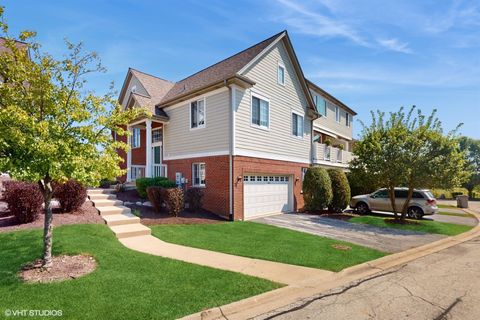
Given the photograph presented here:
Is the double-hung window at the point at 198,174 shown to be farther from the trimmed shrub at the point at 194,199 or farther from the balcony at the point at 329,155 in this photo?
the balcony at the point at 329,155

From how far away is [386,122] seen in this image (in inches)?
593

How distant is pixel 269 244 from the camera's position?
29.0 ft

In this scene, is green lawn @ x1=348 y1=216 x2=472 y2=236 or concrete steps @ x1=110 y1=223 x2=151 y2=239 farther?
green lawn @ x1=348 y1=216 x2=472 y2=236

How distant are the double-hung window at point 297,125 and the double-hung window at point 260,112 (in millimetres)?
3220

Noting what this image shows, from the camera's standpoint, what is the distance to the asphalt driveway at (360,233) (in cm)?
993

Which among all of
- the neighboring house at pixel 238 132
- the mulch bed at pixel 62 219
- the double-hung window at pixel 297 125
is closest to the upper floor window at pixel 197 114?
the neighboring house at pixel 238 132

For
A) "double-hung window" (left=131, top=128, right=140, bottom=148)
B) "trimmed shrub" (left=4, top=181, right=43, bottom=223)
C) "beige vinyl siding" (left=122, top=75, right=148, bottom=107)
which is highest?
"beige vinyl siding" (left=122, top=75, right=148, bottom=107)

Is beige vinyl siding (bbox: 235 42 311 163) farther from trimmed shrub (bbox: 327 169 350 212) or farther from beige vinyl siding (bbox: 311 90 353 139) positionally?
beige vinyl siding (bbox: 311 90 353 139)

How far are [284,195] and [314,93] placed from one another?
35.3 ft

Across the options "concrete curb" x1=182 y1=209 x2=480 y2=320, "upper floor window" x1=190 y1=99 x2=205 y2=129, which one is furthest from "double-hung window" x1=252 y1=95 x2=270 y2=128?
"concrete curb" x1=182 y1=209 x2=480 y2=320

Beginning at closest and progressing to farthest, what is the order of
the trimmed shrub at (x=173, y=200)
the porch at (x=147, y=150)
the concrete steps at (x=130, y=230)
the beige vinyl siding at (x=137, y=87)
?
1. the concrete steps at (x=130, y=230)
2. the trimmed shrub at (x=173, y=200)
3. the porch at (x=147, y=150)
4. the beige vinyl siding at (x=137, y=87)

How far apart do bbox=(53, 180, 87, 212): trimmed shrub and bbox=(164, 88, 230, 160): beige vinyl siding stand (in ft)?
20.0

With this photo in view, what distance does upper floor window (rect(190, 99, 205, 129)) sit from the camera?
14.9 m

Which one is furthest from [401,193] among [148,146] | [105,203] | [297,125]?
[105,203]
